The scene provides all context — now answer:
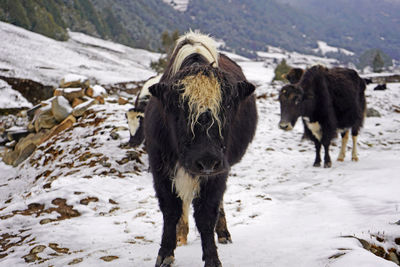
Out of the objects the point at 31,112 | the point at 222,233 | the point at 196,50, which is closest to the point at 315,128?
the point at 222,233

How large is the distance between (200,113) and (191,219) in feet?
9.93

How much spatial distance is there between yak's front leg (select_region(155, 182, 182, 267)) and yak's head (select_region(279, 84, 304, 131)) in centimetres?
545

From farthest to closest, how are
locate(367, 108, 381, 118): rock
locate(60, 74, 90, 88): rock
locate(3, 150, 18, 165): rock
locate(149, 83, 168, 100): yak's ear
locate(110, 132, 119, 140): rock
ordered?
locate(367, 108, 381, 118): rock, locate(60, 74, 90, 88): rock, locate(3, 150, 18, 165): rock, locate(110, 132, 119, 140): rock, locate(149, 83, 168, 100): yak's ear

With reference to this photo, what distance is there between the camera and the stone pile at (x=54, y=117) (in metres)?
11.3

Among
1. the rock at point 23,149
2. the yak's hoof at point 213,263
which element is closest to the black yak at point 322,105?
the yak's hoof at point 213,263

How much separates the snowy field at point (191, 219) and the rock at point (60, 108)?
5.92ft

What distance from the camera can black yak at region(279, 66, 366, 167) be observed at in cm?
806

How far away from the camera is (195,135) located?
2.54 m

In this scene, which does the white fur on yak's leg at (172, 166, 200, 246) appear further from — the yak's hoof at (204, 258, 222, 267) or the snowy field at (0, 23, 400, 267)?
the snowy field at (0, 23, 400, 267)

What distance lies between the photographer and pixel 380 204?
4379mm

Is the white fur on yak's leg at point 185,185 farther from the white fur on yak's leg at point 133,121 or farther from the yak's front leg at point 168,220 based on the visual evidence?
the white fur on yak's leg at point 133,121

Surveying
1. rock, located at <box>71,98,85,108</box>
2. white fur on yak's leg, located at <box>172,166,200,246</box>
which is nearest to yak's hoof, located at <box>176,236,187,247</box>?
white fur on yak's leg, located at <box>172,166,200,246</box>

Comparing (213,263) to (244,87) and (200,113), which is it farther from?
(244,87)

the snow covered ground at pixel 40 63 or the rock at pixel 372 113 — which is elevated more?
the snow covered ground at pixel 40 63
